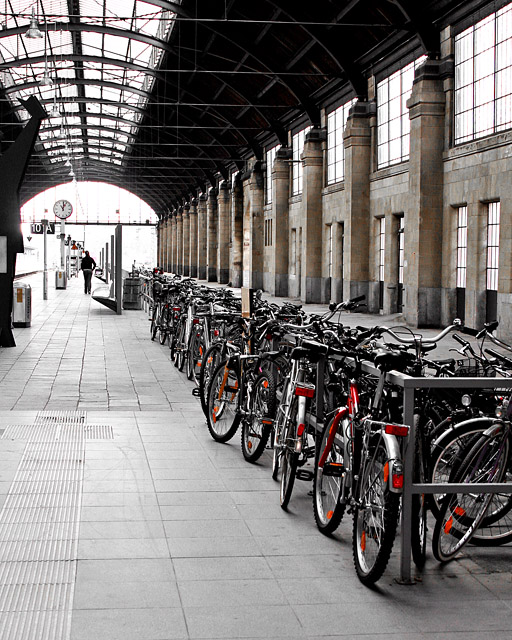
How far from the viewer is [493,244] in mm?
17812

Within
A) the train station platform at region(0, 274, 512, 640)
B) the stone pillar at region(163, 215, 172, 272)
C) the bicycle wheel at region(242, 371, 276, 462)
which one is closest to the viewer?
the train station platform at region(0, 274, 512, 640)

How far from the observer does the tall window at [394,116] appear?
2250cm

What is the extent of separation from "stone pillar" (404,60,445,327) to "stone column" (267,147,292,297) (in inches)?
592

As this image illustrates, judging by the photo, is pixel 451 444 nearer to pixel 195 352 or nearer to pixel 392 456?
pixel 392 456

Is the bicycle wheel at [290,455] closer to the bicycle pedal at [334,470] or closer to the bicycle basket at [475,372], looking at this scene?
the bicycle pedal at [334,470]

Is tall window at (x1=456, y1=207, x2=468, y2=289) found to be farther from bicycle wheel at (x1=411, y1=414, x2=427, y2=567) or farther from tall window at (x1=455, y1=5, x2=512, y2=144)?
bicycle wheel at (x1=411, y1=414, x2=427, y2=567)

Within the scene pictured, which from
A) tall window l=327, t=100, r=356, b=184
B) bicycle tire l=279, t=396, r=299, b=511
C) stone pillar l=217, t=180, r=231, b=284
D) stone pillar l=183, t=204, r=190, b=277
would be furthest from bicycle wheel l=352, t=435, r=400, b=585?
stone pillar l=183, t=204, r=190, b=277

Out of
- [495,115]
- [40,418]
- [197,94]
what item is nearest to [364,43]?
[495,115]

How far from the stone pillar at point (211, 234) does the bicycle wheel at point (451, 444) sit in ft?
158

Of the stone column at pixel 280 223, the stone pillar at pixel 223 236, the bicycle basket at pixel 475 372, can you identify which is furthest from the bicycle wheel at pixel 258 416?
the stone pillar at pixel 223 236

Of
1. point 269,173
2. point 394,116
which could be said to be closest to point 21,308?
point 394,116

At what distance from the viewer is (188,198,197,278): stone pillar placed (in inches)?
2399

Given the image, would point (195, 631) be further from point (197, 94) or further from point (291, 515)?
point (197, 94)

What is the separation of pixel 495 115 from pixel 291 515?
1401cm
